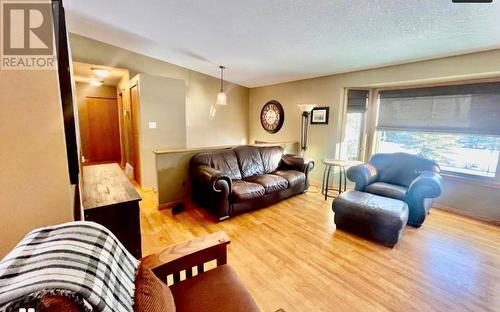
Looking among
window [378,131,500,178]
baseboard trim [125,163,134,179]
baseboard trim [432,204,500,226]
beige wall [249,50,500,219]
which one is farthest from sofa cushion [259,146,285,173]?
baseboard trim [125,163,134,179]

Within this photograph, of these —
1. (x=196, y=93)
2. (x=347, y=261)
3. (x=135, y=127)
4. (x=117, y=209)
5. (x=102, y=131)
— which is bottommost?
(x=347, y=261)

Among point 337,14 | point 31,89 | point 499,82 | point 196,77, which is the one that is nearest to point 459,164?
point 499,82

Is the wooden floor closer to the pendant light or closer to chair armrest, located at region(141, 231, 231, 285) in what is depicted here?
chair armrest, located at region(141, 231, 231, 285)

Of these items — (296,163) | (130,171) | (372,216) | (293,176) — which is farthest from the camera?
(130,171)

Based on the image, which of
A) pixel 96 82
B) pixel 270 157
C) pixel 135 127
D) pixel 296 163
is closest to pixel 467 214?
pixel 296 163

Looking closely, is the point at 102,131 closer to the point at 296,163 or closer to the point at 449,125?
the point at 296,163

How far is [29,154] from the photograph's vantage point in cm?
91

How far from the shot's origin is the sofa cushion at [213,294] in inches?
40.3

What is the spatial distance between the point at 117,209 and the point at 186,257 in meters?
0.78

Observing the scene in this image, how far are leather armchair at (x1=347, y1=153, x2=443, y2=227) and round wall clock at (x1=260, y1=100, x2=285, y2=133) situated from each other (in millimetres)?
2334

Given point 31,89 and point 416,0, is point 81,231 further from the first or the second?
point 416,0

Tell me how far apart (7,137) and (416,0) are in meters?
2.78

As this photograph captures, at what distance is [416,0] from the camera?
179 cm

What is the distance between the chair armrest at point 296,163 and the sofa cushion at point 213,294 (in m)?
2.87
